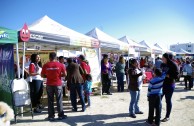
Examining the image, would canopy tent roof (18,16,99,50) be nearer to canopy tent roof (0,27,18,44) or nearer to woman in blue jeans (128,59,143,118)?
canopy tent roof (0,27,18,44)

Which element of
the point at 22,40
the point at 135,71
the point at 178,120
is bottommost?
the point at 178,120

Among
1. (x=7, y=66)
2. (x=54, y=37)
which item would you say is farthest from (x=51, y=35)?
(x=7, y=66)

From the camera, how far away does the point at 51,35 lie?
7.32 m

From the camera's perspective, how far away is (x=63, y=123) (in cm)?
586

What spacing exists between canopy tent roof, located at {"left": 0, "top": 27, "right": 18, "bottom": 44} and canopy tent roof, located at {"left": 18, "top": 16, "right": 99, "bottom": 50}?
63 centimetres

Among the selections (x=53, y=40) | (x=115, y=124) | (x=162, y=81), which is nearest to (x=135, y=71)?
(x=162, y=81)

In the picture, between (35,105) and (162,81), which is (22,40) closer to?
(35,105)

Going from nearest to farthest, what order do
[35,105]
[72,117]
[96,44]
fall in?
[72,117] → [35,105] → [96,44]

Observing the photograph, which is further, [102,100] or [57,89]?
[102,100]

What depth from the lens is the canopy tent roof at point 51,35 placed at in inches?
267

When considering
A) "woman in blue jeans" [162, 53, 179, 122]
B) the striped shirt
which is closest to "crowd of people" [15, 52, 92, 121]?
the striped shirt

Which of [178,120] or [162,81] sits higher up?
[162,81]

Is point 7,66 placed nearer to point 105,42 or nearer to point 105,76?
point 105,76

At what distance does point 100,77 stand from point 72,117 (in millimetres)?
3807
